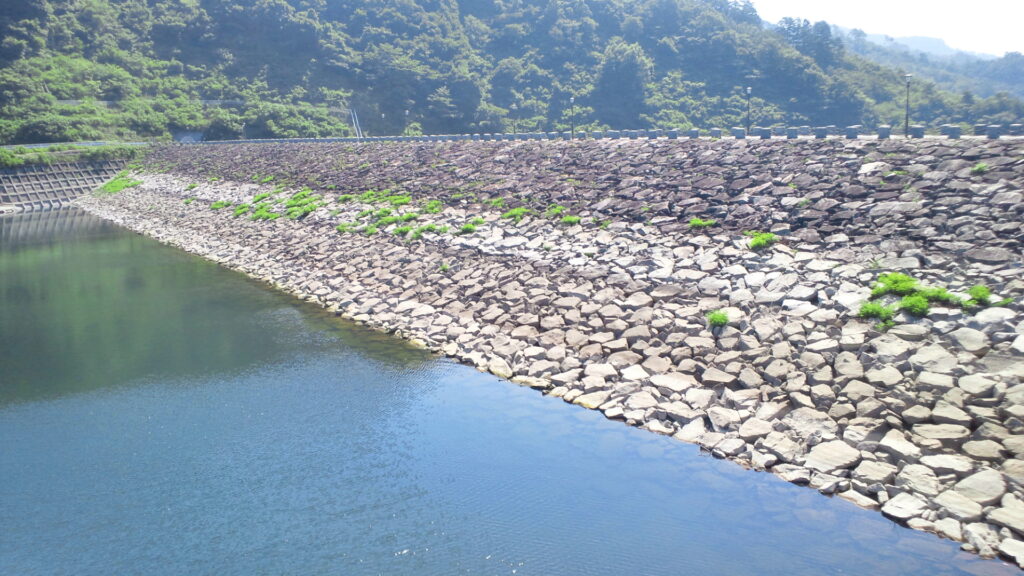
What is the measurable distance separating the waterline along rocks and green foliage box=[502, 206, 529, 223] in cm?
7

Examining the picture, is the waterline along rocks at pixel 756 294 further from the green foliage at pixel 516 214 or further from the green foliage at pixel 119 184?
the green foliage at pixel 119 184

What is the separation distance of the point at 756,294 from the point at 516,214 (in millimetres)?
9639

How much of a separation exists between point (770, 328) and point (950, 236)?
425 cm

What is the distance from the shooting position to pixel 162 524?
1021cm

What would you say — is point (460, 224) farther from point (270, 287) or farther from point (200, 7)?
point (200, 7)

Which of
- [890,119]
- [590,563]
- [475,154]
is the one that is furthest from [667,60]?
[590,563]

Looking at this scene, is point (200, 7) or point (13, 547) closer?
point (13, 547)

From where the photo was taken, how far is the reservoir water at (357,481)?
29.6 ft

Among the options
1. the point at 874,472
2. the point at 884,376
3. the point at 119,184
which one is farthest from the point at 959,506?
the point at 119,184

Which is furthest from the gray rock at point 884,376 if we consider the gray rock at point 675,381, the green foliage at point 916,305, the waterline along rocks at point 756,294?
the gray rock at point 675,381

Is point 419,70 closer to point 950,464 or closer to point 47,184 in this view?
point 47,184

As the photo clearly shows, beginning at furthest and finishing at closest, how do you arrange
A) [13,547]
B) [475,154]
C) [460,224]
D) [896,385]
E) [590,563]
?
[475,154], [460,224], [896,385], [13,547], [590,563]

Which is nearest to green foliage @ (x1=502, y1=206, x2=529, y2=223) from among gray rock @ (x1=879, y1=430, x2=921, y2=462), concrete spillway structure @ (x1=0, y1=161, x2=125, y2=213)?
gray rock @ (x1=879, y1=430, x2=921, y2=462)

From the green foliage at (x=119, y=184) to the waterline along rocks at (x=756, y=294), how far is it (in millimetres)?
28604
